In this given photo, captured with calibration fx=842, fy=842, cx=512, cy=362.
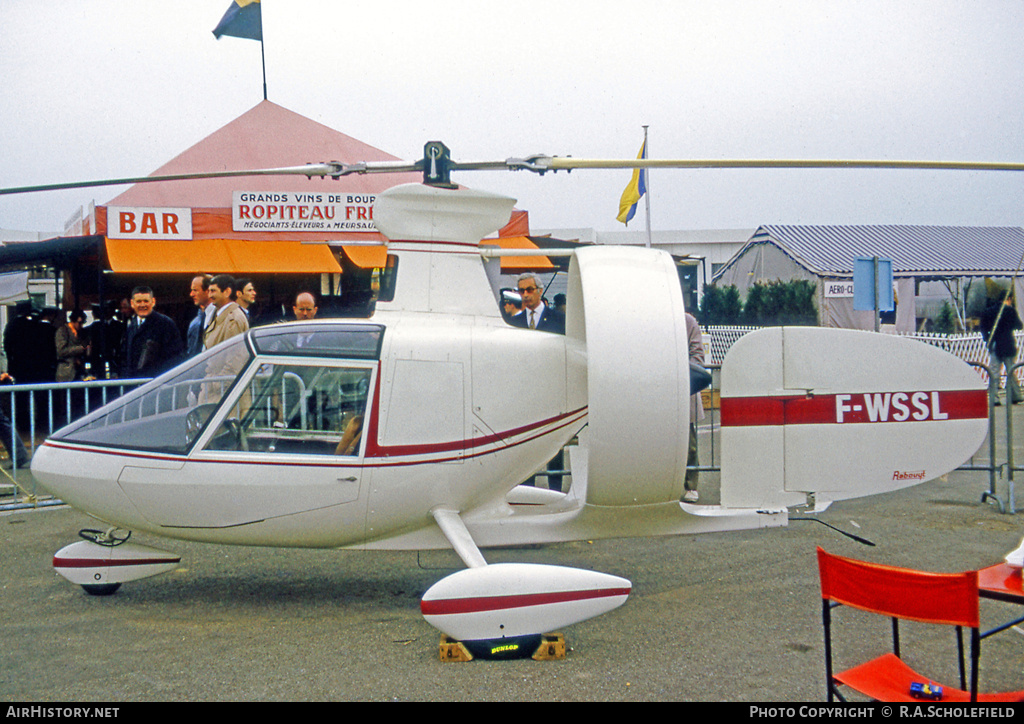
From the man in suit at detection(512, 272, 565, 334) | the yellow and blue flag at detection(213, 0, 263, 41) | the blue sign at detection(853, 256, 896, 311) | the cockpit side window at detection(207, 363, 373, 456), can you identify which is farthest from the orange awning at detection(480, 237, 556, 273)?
the cockpit side window at detection(207, 363, 373, 456)

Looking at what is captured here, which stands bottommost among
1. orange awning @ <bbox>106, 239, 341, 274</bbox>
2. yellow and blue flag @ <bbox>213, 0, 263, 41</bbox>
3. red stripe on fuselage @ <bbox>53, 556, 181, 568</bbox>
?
red stripe on fuselage @ <bbox>53, 556, 181, 568</bbox>

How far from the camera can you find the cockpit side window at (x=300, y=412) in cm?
473

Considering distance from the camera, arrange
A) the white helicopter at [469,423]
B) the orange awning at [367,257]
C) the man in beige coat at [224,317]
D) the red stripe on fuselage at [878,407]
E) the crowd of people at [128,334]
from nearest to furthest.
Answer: the white helicopter at [469,423] → the red stripe on fuselage at [878,407] → the man in beige coat at [224,317] → the crowd of people at [128,334] → the orange awning at [367,257]

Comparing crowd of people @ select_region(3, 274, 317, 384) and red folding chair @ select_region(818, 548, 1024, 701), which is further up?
crowd of people @ select_region(3, 274, 317, 384)

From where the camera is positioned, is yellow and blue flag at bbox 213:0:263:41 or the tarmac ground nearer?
the tarmac ground

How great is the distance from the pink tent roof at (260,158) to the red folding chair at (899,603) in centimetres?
1163

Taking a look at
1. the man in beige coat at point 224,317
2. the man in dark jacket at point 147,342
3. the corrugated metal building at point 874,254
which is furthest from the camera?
the corrugated metal building at point 874,254

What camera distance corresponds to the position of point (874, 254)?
2327cm

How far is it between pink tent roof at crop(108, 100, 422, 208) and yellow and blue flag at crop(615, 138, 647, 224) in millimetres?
6569

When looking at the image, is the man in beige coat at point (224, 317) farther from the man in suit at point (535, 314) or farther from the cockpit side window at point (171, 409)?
the man in suit at point (535, 314)

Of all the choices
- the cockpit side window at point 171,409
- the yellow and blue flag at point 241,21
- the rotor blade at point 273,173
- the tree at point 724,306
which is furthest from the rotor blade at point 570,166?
the tree at point 724,306

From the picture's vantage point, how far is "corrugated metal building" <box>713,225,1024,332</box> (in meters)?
22.0

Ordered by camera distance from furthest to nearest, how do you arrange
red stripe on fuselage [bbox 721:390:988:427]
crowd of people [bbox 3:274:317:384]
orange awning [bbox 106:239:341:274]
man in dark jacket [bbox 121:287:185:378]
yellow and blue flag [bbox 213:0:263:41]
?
yellow and blue flag [bbox 213:0:263:41]
orange awning [bbox 106:239:341:274]
man in dark jacket [bbox 121:287:185:378]
crowd of people [bbox 3:274:317:384]
red stripe on fuselage [bbox 721:390:988:427]

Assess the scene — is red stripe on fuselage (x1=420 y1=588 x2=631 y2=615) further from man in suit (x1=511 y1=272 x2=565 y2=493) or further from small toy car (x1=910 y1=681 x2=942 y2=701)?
man in suit (x1=511 y1=272 x2=565 y2=493)
